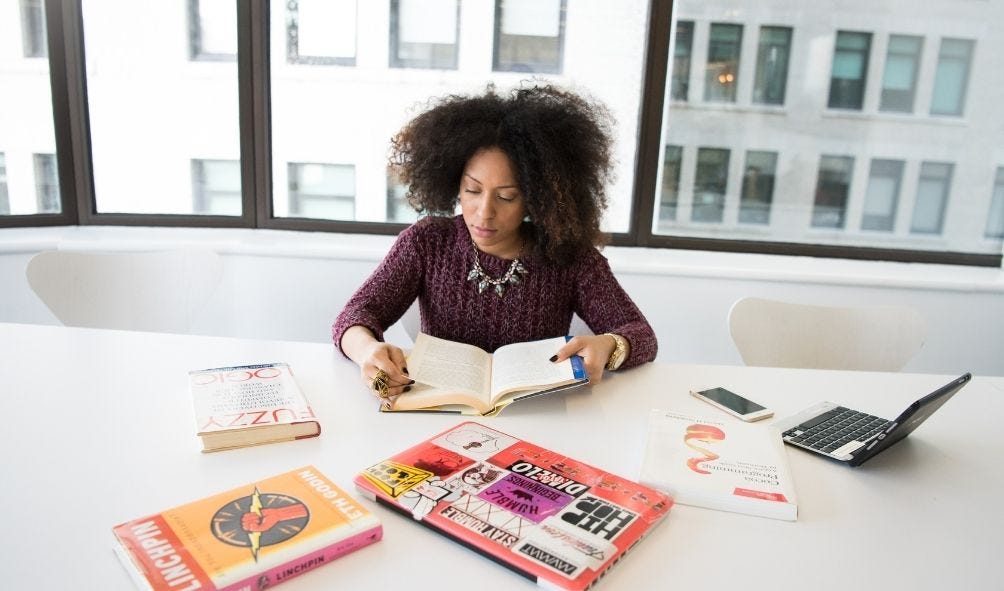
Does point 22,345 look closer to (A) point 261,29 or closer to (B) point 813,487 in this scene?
(B) point 813,487

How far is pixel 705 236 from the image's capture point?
9.43 ft

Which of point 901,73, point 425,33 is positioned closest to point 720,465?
point 425,33

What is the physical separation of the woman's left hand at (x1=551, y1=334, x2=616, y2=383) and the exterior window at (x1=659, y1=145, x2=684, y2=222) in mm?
1689

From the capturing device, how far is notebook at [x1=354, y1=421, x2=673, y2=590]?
2.39ft

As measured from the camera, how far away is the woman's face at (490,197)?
147 cm

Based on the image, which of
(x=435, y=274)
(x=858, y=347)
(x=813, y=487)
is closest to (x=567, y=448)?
(x=813, y=487)

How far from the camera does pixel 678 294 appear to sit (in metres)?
2.54

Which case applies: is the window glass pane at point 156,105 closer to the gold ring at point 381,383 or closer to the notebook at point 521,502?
the gold ring at point 381,383

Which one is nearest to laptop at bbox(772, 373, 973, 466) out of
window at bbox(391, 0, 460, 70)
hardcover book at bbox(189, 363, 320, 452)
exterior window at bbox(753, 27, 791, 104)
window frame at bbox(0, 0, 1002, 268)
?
hardcover book at bbox(189, 363, 320, 452)

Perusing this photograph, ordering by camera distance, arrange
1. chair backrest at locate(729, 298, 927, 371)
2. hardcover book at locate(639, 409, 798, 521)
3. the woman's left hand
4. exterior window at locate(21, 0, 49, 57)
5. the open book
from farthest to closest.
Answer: exterior window at locate(21, 0, 49, 57) → chair backrest at locate(729, 298, 927, 371) → the woman's left hand → the open book → hardcover book at locate(639, 409, 798, 521)

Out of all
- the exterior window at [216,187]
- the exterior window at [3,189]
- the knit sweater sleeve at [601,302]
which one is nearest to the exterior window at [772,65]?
the knit sweater sleeve at [601,302]

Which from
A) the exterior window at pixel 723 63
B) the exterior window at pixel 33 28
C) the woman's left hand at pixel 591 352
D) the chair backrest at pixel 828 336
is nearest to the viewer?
the woman's left hand at pixel 591 352

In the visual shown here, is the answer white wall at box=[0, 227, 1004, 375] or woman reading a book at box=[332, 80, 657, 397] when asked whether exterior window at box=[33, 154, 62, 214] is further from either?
woman reading a book at box=[332, 80, 657, 397]

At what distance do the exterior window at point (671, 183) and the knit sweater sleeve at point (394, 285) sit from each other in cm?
155
